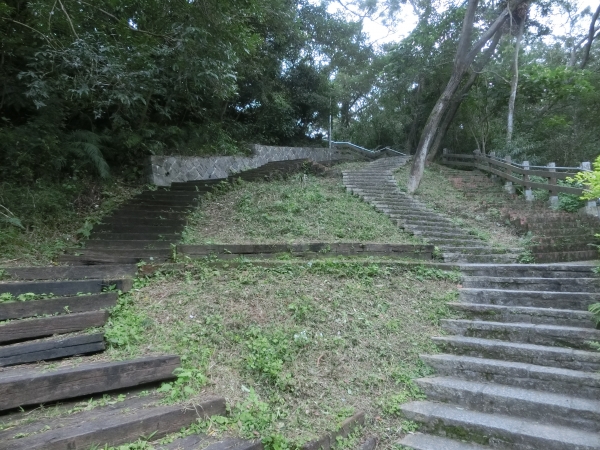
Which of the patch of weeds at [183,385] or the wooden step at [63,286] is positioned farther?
the wooden step at [63,286]

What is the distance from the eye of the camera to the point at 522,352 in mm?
3922

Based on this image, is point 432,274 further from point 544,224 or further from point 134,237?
point 134,237

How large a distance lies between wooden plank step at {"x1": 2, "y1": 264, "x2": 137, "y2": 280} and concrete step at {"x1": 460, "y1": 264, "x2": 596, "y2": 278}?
15.5ft

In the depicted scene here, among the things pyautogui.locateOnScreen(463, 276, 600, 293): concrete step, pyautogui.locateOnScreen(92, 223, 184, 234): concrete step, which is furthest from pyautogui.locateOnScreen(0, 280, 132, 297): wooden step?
pyautogui.locateOnScreen(463, 276, 600, 293): concrete step

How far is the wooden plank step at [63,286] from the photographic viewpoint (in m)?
3.75

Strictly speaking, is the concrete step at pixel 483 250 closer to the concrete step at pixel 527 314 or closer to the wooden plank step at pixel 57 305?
the concrete step at pixel 527 314

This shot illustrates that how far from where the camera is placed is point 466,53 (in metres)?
10.9

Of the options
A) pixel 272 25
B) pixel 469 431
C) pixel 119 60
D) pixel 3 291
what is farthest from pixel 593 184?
pixel 272 25

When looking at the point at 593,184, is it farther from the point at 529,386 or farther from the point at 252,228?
the point at 252,228

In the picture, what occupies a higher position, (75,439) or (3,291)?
(3,291)

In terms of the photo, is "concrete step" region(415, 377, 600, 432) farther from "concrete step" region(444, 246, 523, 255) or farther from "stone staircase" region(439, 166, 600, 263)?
"concrete step" region(444, 246, 523, 255)

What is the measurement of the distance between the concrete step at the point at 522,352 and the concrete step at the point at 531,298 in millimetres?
814

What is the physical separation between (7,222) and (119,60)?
2978 mm

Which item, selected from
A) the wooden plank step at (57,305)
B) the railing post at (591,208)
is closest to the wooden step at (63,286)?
the wooden plank step at (57,305)
